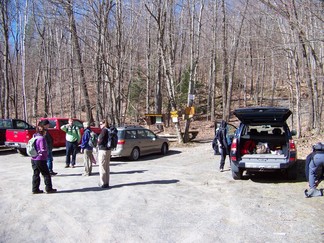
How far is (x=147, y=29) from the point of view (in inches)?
1252

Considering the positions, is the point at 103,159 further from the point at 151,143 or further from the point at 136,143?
the point at 151,143

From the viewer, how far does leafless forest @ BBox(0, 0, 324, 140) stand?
58.2 ft

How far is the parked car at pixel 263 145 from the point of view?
9.66 m

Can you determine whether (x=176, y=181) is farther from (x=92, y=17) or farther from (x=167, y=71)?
(x=92, y=17)

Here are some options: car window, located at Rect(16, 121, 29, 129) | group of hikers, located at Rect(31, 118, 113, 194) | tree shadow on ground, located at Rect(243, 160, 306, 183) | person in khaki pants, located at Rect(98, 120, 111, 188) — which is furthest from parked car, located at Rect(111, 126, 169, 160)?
car window, located at Rect(16, 121, 29, 129)

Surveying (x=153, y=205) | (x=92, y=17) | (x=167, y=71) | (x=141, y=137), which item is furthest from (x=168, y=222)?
(x=92, y=17)

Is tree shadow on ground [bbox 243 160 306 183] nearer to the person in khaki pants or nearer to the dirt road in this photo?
the dirt road

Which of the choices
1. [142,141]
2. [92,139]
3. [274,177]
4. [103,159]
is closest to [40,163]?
[103,159]

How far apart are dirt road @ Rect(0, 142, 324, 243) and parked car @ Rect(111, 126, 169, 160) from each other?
324 centimetres

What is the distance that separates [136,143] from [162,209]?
8.43m

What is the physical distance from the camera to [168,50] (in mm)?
21359

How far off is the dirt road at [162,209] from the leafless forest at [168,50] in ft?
16.2

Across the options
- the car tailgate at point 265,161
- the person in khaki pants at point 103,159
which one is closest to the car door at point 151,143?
the person in khaki pants at point 103,159

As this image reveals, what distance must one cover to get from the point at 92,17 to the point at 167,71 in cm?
550
